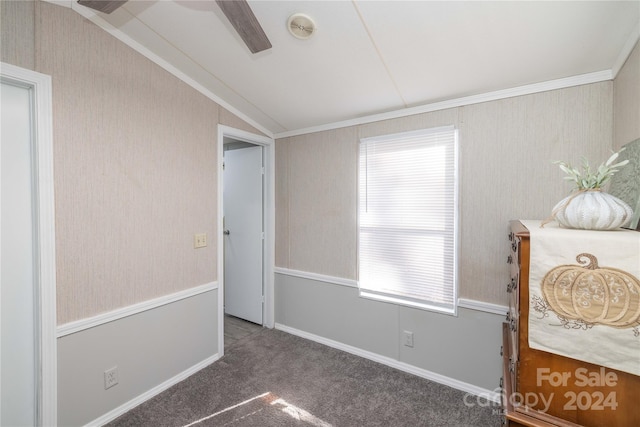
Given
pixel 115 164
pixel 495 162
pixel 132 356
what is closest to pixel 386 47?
pixel 495 162

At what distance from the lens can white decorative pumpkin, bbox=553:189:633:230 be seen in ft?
3.12

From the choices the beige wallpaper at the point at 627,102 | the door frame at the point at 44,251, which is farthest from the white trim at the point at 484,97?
the door frame at the point at 44,251

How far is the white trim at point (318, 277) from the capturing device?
2.73 m

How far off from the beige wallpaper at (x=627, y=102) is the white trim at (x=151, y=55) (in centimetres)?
272

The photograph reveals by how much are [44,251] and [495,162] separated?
2917 millimetres

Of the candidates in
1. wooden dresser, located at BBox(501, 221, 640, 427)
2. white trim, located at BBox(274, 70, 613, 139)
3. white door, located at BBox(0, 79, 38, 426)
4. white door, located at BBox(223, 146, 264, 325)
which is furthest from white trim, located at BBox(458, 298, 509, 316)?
white door, located at BBox(0, 79, 38, 426)

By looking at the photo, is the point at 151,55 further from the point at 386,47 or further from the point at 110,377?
the point at 110,377

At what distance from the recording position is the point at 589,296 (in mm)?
866

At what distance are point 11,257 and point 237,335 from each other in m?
2.05

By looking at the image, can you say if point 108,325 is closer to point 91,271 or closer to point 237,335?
point 91,271

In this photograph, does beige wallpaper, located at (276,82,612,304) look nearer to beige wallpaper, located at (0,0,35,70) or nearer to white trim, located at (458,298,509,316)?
white trim, located at (458,298,509,316)

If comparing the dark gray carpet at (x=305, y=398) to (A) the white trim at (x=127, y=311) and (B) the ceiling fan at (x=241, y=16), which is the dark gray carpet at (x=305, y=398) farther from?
(B) the ceiling fan at (x=241, y=16)

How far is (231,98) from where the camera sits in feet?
8.34

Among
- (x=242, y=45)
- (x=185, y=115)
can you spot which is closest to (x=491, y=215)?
(x=242, y=45)
